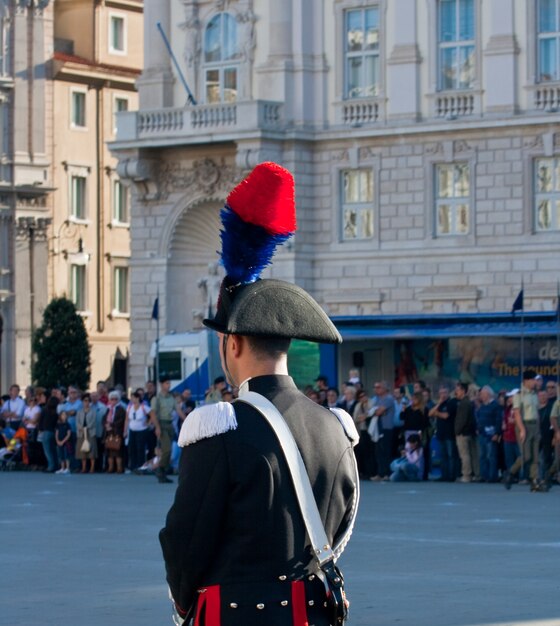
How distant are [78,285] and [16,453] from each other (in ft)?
101

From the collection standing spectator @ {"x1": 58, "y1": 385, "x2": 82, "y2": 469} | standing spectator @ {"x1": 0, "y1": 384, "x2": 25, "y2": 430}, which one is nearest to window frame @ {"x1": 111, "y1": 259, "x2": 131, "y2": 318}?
standing spectator @ {"x1": 0, "y1": 384, "x2": 25, "y2": 430}

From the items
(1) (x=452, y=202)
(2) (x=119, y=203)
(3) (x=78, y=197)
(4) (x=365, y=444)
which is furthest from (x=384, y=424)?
(2) (x=119, y=203)

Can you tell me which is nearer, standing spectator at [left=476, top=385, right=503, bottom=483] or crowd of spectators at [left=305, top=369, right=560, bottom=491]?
crowd of spectators at [left=305, top=369, right=560, bottom=491]

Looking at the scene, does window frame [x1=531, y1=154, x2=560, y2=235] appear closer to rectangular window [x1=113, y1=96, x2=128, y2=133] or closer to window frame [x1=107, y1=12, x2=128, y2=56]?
rectangular window [x1=113, y1=96, x2=128, y2=133]

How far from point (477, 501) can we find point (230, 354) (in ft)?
A: 64.6

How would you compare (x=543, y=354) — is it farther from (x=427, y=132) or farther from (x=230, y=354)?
(x=230, y=354)

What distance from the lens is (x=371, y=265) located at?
152 feet

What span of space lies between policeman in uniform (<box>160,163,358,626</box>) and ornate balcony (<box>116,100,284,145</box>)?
40243 mm

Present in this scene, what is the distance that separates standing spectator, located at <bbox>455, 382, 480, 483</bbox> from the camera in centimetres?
3058

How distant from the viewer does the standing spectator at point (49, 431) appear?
3528 centimetres

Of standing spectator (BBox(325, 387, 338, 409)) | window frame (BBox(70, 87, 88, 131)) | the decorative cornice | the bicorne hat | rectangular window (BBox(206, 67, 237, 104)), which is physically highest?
window frame (BBox(70, 87, 88, 131))

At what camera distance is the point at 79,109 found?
67000mm

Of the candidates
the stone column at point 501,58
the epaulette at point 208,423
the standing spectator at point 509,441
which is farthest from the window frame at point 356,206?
the epaulette at point 208,423

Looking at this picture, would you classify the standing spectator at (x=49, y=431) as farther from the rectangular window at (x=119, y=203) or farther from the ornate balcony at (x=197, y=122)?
the rectangular window at (x=119, y=203)
